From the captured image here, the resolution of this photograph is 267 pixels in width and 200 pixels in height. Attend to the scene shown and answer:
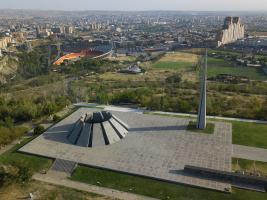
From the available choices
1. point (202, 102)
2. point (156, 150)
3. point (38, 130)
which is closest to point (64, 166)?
point (38, 130)

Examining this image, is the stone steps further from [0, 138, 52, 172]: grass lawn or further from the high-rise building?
the high-rise building

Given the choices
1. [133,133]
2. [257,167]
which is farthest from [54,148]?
[257,167]

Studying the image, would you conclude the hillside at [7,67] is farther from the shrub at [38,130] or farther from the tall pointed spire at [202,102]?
the tall pointed spire at [202,102]

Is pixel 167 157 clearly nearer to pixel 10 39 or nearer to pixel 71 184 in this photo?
pixel 71 184

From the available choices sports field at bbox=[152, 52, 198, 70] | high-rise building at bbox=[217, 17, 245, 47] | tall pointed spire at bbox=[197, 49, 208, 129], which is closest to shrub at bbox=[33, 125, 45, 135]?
tall pointed spire at bbox=[197, 49, 208, 129]

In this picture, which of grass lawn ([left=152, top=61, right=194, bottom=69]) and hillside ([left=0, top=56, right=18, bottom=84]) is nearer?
grass lawn ([left=152, top=61, right=194, bottom=69])
